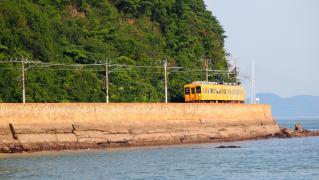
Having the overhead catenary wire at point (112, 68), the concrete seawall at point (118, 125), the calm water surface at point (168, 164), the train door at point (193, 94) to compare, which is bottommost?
the calm water surface at point (168, 164)

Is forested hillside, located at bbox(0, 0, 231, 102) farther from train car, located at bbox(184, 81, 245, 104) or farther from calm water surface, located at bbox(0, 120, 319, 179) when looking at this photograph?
calm water surface, located at bbox(0, 120, 319, 179)

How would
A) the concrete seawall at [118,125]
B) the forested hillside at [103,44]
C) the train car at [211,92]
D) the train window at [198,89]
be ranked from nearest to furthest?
the concrete seawall at [118,125] → the forested hillside at [103,44] → the train window at [198,89] → the train car at [211,92]

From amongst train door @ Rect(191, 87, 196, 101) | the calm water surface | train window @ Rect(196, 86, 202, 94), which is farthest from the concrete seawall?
train door @ Rect(191, 87, 196, 101)

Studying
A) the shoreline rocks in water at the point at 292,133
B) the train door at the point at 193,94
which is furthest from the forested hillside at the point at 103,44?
the shoreline rocks in water at the point at 292,133

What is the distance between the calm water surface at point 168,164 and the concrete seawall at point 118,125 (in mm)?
2023

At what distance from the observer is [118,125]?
203 feet

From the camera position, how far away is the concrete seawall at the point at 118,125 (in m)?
54.2

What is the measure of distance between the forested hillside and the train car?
3.97 meters

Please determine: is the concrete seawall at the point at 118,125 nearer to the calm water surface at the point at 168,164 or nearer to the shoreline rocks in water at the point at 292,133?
the calm water surface at the point at 168,164

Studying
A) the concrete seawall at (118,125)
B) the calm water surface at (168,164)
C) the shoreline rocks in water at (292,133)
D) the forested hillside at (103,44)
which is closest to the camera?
the calm water surface at (168,164)

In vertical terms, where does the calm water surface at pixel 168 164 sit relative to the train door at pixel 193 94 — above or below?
below

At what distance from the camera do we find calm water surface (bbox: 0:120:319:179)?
4147 centimetres

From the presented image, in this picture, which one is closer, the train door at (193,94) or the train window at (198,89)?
the train window at (198,89)

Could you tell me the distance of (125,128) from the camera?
6219 centimetres
